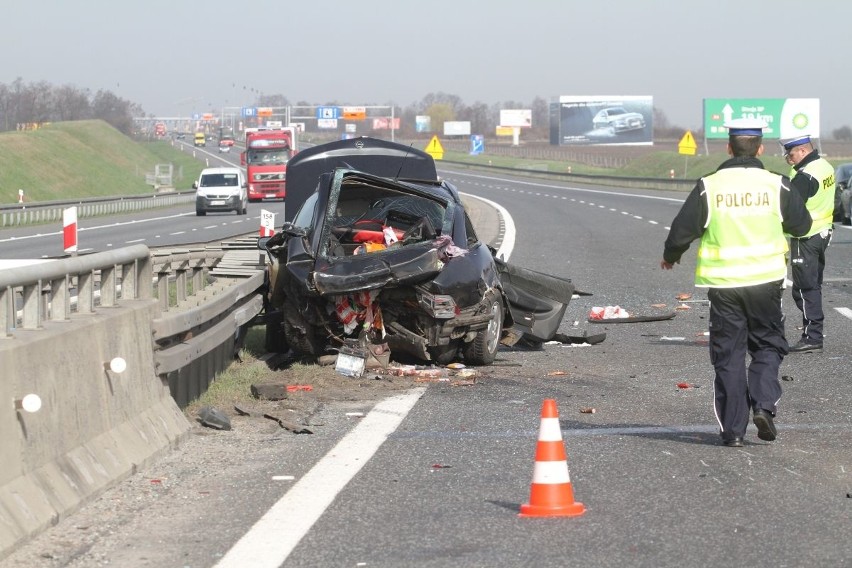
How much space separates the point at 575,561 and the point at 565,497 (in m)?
0.84

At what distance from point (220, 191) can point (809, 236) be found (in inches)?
1742

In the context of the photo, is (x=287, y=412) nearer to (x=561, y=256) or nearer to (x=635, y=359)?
(x=635, y=359)

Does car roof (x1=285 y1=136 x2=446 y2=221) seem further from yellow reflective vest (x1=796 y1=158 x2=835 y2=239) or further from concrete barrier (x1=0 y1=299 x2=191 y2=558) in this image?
concrete barrier (x1=0 y1=299 x2=191 y2=558)

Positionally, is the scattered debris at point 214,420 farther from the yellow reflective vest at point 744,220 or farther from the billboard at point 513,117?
the billboard at point 513,117

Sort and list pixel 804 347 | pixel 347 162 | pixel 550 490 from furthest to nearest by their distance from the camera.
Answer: pixel 347 162, pixel 804 347, pixel 550 490

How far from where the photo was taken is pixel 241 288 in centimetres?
1128

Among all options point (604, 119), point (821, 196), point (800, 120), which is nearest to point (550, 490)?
point (821, 196)

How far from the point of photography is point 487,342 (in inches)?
476

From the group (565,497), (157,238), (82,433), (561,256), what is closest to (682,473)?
(565,497)

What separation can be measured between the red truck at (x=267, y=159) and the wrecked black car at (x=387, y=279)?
2051 inches

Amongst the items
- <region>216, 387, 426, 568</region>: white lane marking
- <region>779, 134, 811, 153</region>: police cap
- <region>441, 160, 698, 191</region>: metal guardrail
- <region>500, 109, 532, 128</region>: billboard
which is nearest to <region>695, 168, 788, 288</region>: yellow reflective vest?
<region>216, 387, 426, 568</region>: white lane marking

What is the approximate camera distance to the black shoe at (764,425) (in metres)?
8.11

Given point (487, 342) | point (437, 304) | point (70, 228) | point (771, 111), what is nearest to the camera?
point (437, 304)

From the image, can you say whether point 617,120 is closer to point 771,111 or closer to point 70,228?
point 771,111
